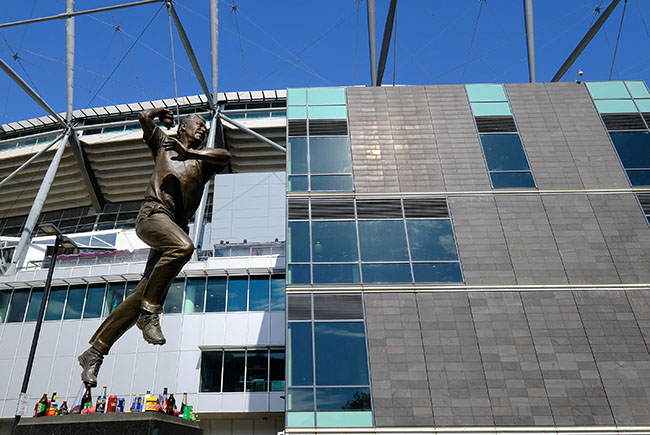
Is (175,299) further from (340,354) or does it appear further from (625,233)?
(625,233)

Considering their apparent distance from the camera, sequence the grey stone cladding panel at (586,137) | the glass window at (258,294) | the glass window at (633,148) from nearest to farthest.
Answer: the grey stone cladding panel at (586,137), the glass window at (633,148), the glass window at (258,294)

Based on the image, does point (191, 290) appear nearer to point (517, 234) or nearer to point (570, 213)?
point (517, 234)

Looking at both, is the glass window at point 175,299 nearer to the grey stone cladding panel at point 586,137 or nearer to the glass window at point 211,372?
the glass window at point 211,372

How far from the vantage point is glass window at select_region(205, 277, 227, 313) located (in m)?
22.2

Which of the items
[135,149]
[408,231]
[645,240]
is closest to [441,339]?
[408,231]

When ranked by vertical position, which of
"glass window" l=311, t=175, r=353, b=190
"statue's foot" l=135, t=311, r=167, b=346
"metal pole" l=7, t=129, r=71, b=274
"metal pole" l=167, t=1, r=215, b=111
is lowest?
"statue's foot" l=135, t=311, r=167, b=346

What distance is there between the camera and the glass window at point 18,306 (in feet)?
77.8

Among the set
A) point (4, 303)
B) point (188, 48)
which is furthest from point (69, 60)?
point (4, 303)

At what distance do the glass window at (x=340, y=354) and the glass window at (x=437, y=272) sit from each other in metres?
2.52

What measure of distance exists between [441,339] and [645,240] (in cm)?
768

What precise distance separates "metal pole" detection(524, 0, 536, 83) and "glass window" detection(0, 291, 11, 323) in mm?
27312

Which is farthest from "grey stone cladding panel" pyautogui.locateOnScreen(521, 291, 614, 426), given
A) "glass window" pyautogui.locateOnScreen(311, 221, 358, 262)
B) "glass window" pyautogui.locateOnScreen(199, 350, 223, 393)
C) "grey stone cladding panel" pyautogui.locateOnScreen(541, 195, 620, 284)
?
"glass window" pyautogui.locateOnScreen(199, 350, 223, 393)

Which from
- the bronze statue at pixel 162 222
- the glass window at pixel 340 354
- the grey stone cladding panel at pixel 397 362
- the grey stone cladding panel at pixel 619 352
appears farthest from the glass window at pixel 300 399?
the bronze statue at pixel 162 222

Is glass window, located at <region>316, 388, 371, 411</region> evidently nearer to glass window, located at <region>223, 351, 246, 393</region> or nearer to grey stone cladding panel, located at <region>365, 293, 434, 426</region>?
grey stone cladding panel, located at <region>365, 293, 434, 426</region>
